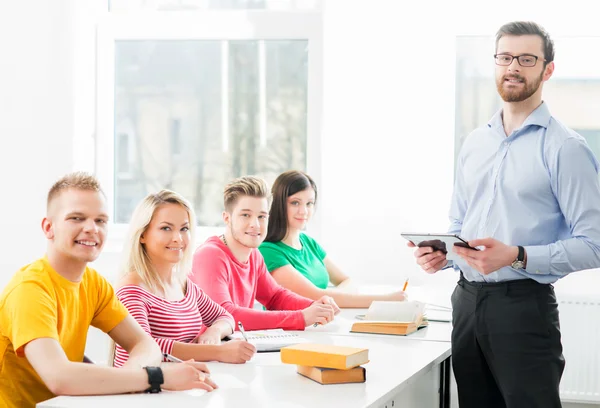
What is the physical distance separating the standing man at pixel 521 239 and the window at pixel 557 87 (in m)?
2.02

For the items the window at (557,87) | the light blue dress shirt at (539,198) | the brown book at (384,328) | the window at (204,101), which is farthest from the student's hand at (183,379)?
the window at (557,87)

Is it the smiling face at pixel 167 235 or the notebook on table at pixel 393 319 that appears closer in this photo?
the smiling face at pixel 167 235

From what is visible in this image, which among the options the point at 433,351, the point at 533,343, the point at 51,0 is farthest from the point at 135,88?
the point at 533,343

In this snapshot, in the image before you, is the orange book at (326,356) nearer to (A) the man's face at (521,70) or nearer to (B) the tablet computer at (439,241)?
(B) the tablet computer at (439,241)

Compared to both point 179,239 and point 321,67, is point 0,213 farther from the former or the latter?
point 179,239

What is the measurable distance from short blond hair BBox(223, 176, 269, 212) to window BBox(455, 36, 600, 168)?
1.63 m

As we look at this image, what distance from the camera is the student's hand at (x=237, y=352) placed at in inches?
86.9

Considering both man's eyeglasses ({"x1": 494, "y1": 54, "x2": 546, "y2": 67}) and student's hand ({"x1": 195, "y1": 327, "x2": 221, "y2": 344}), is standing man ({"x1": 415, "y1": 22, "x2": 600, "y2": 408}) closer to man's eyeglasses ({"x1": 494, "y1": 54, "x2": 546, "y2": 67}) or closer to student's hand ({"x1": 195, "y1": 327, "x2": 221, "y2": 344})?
man's eyeglasses ({"x1": 494, "y1": 54, "x2": 546, "y2": 67})

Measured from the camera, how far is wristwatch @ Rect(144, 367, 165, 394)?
6.08 feet

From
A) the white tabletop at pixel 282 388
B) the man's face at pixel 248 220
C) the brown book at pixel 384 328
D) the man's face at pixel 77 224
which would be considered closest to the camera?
the white tabletop at pixel 282 388

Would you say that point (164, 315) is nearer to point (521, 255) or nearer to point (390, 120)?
point (521, 255)

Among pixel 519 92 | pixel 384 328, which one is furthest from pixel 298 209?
pixel 519 92

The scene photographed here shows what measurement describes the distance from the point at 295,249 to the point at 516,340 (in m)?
1.54

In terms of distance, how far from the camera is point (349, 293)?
3443mm
